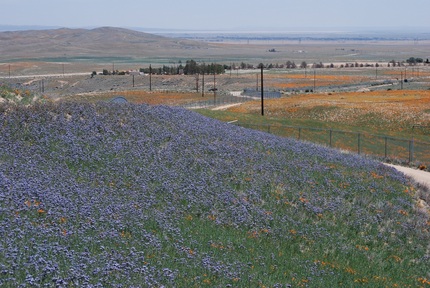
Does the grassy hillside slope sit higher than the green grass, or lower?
higher

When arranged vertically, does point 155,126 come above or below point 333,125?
above

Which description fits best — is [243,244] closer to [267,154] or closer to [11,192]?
[11,192]

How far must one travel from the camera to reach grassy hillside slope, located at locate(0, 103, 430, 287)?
11984 millimetres

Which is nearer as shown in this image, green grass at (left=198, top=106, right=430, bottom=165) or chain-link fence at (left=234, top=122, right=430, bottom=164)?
chain-link fence at (left=234, top=122, right=430, bottom=164)

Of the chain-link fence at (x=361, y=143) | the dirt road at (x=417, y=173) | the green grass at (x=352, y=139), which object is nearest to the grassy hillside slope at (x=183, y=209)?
the dirt road at (x=417, y=173)

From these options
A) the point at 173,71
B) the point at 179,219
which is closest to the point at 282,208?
the point at 179,219

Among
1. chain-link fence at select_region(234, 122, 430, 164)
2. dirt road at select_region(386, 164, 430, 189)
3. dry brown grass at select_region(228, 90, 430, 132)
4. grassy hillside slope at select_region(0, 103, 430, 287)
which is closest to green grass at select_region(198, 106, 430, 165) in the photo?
chain-link fence at select_region(234, 122, 430, 164)

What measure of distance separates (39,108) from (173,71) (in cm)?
15531

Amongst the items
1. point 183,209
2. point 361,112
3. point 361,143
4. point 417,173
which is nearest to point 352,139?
point 361,143

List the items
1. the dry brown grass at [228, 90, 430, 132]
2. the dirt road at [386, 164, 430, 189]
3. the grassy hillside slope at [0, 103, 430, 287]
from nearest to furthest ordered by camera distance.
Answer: the grassy hillside slope at [0, 103, 430, 287], the dirt road at [386, 164, 430, 189], the dry brown grass at [228, 90, 430, 132]

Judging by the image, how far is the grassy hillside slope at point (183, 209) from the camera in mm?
11984

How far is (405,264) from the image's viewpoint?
17.3 meters

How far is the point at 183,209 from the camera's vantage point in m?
16.7

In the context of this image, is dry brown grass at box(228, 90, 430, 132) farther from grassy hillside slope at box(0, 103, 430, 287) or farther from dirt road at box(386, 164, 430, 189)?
grassy hillside slope at box(0, 103, 430, 287)
